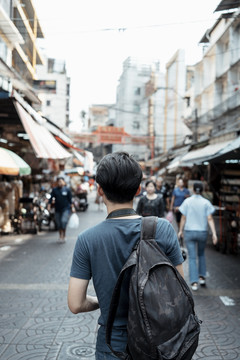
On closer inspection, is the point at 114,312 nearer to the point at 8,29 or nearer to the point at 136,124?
the point at 8,29

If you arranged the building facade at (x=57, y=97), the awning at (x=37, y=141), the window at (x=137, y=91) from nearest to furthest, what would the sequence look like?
the awning at (x=37, y=141) → the building facade at (x=57, y=97) → the window at (x=137, y=91)

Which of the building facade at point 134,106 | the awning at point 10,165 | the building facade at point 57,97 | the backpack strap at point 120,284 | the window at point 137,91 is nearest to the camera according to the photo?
the backpack strap at point 120,284

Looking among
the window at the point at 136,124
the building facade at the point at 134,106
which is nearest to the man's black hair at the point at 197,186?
the building facade at the point at 134,106

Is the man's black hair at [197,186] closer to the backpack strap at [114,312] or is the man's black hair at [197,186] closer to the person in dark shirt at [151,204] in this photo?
the person in dark shirt at [151,204]

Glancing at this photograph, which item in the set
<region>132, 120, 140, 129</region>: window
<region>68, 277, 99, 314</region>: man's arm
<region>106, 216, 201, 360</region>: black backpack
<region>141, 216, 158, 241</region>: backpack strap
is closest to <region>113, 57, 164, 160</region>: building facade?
<region>132, 120, 140, 129</region>: window

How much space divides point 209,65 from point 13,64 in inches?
664

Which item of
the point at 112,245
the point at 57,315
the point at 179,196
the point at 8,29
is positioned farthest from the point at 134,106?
the point at 112,245

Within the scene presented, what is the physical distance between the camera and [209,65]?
32.0m

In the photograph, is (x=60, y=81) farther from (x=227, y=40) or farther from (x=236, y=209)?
(x=236, y=209)

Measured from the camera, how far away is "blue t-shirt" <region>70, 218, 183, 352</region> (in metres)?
1.92

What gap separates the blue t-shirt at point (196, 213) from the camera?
6.39 meters

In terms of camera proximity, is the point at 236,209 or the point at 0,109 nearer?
the point at 236,209

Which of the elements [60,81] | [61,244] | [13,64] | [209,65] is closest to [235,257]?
[61,244]

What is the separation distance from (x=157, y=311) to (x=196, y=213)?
193 inches
